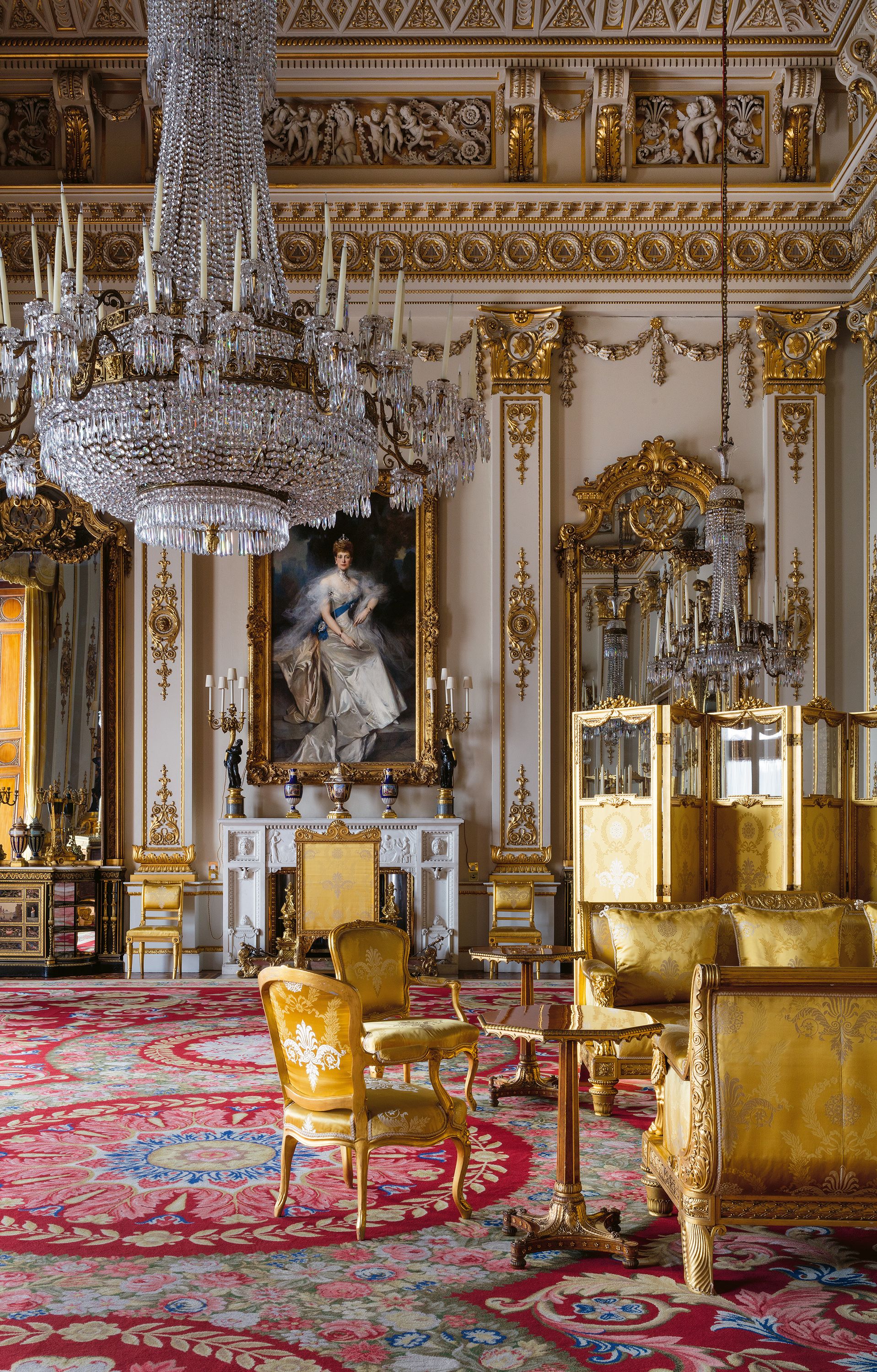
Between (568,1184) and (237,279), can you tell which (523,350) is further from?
(568,1184)

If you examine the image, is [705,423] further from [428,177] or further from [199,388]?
[199,388]

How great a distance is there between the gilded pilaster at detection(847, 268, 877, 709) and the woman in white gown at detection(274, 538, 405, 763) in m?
3.77

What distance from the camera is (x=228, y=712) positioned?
9812 millimetres

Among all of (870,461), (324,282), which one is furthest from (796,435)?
(324,282)

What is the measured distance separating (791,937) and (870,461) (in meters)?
5.42

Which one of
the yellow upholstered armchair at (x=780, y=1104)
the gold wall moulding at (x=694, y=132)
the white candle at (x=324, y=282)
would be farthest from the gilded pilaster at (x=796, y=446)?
the yellow upholstered armchair at (x=780, y=1104)

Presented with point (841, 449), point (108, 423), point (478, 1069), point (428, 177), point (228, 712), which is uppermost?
point (428, 177)

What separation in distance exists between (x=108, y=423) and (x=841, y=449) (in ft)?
23.5

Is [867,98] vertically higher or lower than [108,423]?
higher

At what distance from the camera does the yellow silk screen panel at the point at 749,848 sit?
6988 millimetres

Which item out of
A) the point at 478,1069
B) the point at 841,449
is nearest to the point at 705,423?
the point at 841,449

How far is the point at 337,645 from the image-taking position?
32.7 feet

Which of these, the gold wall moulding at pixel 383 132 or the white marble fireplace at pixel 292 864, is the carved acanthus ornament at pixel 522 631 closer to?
the white marble fireplace at pixel 292 864

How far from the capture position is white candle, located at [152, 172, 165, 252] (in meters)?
4.49
